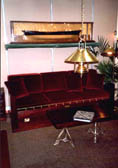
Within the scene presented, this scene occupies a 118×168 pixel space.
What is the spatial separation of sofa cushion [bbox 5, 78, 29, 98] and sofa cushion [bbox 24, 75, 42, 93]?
16cm

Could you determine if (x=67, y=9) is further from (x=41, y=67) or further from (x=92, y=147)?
(x=92, y=147)

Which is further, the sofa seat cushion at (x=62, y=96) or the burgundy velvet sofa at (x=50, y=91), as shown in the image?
the sofa seat cushion at (x=62, y=96)

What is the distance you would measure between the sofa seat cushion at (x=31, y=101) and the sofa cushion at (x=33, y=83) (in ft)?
0.68

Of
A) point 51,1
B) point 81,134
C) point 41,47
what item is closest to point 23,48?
point 41,47

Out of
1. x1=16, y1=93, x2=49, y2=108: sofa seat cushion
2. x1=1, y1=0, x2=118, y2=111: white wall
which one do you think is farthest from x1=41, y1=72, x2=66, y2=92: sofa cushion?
x1=16, y1=93, x2=49, y2=108: sofa seat cushion

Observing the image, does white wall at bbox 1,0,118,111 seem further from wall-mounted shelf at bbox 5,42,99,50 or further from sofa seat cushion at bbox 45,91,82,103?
sofa seat cushion at bbox 45,91,82,103

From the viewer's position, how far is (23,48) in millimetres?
4801

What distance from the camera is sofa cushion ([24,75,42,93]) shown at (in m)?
4.63

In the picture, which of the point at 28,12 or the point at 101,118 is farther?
the point at 28,12

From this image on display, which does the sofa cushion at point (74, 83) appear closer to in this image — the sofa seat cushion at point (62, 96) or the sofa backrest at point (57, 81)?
the sofa backrest at point (57, 81)

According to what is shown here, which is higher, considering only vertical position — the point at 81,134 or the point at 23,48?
the point at 23,48

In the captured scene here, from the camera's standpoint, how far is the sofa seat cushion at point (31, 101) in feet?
13.2

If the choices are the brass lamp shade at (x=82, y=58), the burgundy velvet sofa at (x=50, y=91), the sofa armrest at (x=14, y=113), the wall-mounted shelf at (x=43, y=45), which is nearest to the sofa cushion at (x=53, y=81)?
the burgundy velvet sofa at (x=50, y=91)

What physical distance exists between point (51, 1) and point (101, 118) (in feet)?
10.7
